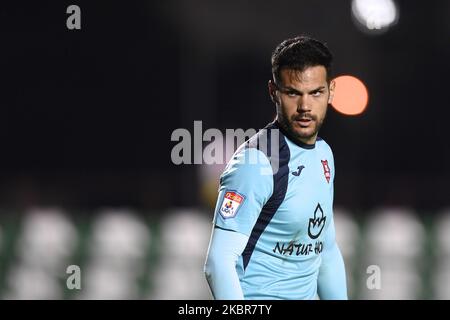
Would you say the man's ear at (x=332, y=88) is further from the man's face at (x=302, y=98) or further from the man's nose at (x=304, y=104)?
the man's nose at (x=304, y=104)

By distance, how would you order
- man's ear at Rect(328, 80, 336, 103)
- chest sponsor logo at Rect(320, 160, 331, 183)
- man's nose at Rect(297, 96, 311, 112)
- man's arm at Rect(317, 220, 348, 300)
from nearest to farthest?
man's nose at Rect(297, 96, 311, 112) < man's ear at Rect(328, 80, 336, 103) < chest sponsor logo at Rect(320, 160, 331, 183) < man's arm at Rect(317, 220, 348, 300)

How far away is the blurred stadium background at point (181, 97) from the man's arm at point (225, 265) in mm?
12296

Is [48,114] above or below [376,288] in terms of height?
above

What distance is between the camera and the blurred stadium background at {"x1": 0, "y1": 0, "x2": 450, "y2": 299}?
1955 cm

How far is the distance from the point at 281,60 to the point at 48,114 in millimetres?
19959

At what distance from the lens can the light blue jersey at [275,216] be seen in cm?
517

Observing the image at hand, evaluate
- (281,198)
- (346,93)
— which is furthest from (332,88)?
(346,93)

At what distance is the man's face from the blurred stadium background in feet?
39.7

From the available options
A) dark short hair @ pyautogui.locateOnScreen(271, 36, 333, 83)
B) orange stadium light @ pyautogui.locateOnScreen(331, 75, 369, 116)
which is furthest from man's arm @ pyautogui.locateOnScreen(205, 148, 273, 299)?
orange stadium light @ pyautogui.locateOnScreen(331, 75, 369, 116)

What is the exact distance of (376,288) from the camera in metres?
12.1

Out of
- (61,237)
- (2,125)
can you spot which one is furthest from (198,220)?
Answer: (2,125)

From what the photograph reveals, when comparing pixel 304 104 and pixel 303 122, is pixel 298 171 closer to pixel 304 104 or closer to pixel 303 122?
pixel 303 122

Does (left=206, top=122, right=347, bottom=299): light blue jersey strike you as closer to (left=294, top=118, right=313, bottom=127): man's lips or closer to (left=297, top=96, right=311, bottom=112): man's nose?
(left=294, top=118, right=313, bottom=127): man's lips
